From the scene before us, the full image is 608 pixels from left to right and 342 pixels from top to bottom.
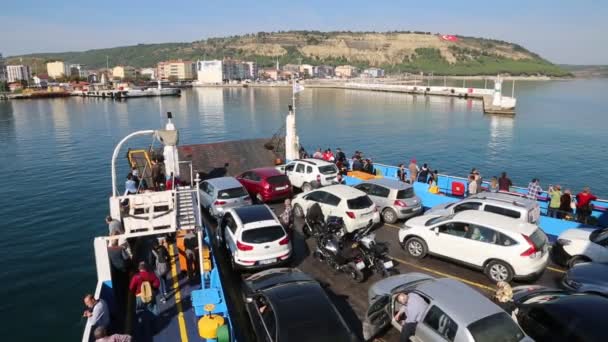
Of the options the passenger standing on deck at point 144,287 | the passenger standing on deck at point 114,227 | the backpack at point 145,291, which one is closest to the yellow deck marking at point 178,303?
the passenger standing on deck at point 144,287

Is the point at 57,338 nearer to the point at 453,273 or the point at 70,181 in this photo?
the point at 453,273

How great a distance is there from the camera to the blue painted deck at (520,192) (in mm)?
14266

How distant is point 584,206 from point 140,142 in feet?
165

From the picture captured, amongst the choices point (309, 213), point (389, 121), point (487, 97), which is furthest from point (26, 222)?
point (487, 97)

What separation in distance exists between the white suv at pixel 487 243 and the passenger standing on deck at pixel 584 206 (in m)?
5.58

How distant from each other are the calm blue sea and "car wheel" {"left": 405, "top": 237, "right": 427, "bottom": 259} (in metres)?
10.8

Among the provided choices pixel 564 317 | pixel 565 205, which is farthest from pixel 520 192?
pixel 564 317

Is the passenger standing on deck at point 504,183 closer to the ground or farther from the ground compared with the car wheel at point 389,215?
farther from the ground

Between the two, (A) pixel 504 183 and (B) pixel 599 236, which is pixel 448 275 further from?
(A) pixel 504 183

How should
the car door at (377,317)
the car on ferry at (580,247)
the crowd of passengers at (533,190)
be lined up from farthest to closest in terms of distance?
the crowd of passengers at (533,190) < the car on ferry at (580,247) < the car door at (377,317)

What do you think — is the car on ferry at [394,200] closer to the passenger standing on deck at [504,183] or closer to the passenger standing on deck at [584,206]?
the passenger standing on deck at [504,183]

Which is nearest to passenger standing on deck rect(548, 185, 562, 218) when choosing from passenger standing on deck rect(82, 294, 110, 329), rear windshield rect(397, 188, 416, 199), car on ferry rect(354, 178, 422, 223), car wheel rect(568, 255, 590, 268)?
car wheel rect(568, 255, 590, 268)

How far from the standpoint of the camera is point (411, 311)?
25.9ft

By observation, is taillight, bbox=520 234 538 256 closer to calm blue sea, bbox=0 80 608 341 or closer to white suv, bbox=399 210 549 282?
white suv, bbox=399 210 549 282
